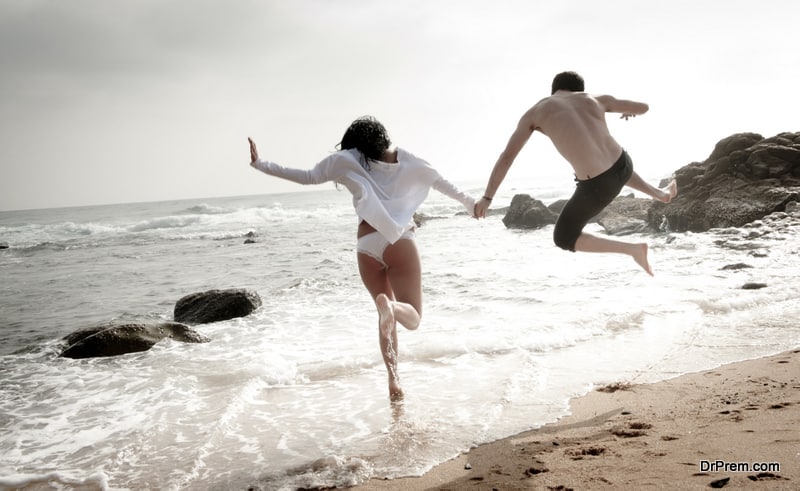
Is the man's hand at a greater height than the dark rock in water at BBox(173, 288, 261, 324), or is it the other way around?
the man's hand

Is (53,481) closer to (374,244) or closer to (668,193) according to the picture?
(374,244)

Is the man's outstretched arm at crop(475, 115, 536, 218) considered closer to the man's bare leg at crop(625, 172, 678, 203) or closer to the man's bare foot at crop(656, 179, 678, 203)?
the man's bare leg at crop(625, 172, 678, 203)

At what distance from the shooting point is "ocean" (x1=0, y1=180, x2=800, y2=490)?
11.8ft

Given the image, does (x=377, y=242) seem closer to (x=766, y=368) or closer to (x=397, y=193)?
(x=397, y=193)

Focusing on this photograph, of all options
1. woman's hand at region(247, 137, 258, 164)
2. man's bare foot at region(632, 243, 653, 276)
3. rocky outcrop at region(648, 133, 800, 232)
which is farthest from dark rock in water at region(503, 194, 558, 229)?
woman's hand at region(247, 137, 258, 164)

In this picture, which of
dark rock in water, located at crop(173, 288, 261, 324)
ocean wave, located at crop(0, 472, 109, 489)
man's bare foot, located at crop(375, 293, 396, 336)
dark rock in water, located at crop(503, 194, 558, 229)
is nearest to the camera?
ocean wave, located at crop(0, 472, 109, 489)

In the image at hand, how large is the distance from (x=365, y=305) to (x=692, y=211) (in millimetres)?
12146

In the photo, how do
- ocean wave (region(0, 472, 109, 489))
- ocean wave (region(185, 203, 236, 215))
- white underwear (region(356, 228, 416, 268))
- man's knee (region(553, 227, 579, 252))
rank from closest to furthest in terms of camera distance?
ocean wave (region(0, 472, 109, 489)), white underwear (region(356, 228, 416, 268)), man's knee (region(553, 227, 579, 252)), ocean wave (region(185, 203, 236, 215))

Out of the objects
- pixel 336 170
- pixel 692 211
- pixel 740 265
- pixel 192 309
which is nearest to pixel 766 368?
pixel 336 170

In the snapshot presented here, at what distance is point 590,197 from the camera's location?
4.57 metres

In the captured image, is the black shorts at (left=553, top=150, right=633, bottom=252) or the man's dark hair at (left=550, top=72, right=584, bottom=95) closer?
the black shorts at (left=553, top=150, right=633, bottom=252)

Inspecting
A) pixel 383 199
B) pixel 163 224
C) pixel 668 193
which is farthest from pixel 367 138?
pixel 163 224

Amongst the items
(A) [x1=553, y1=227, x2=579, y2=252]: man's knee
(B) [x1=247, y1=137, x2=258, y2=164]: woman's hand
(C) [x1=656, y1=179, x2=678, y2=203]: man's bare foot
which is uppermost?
(B) [x1=247, y1=137, x2=258, y2=164]: woman's hand

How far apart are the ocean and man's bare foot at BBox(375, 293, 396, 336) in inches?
29.6
